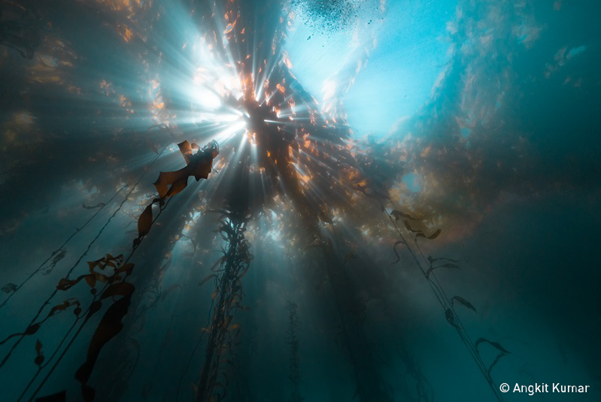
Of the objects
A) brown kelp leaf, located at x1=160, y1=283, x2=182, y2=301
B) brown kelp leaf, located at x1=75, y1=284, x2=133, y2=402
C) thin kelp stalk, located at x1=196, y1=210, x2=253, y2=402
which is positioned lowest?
brown kelp leaf, located at x1=75, y1=284, x2=133, y2=402

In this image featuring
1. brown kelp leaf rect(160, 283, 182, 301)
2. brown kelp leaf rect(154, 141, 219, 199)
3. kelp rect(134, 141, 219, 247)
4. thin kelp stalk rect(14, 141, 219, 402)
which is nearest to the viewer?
thin kelp stalk rect(14, 141, 219, 402)

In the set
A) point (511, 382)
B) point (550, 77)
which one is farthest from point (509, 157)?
point (511, 382)

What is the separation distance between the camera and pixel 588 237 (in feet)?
31.2

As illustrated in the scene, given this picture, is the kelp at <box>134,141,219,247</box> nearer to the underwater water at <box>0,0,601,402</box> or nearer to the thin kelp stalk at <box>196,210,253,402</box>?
the underwater water at <box>0,0,601,402</box>

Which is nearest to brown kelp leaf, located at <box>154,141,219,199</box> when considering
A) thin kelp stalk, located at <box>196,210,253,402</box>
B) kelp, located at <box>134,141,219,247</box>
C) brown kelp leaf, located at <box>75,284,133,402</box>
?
kelp, located at <box>134,141,219,247</box>

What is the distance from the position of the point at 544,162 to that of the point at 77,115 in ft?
53.6

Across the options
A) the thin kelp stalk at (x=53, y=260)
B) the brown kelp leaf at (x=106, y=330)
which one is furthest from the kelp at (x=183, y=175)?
the thin kelp stalk at (x=53, y=260)

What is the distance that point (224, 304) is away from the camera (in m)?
4.75

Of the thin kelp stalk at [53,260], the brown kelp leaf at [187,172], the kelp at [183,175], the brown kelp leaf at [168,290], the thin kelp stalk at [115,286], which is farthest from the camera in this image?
the brown kelp leaf at [168,290]

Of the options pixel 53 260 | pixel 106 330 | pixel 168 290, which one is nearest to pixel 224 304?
pixel 106 330

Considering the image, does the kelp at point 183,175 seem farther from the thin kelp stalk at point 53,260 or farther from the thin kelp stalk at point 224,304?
the thin kelp stalk at point 224,304

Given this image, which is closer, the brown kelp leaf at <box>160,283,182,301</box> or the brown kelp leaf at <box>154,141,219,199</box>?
the brown kelp leaf at <box>154,141,219,199</box>

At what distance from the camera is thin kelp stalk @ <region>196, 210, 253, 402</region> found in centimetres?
390

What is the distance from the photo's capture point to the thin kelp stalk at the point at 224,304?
3902 millimetres
